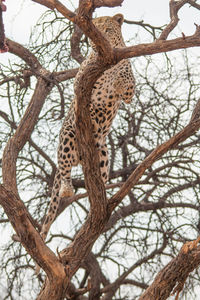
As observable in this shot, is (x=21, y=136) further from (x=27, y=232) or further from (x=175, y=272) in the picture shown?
(x=175, y=272)

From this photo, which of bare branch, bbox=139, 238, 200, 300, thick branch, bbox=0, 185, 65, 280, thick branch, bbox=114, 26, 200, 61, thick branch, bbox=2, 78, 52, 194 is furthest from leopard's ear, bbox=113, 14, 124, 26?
bare branch, bbox=139, 238, 200, 300

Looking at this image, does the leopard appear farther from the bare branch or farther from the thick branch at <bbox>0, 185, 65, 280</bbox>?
the bare branch

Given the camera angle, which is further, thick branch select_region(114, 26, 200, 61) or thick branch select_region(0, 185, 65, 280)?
thick branch select_region(0, 185, 65, 280)

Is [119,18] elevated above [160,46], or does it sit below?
above

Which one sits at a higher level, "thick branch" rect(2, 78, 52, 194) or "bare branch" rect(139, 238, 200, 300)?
"thick branch" rect(2, 78, 52, 194)

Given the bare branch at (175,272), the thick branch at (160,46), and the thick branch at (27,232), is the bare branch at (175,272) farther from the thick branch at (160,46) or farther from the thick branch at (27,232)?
the thick branch at (160,46)

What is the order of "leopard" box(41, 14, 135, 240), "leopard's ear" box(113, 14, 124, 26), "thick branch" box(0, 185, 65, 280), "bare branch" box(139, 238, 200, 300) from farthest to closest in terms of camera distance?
"leopard's ear" box(113, 14, 124, 26) < "leopard" box(41, 14, 135, 240) < "thick branch" box(0, 185, 65, 280) < "bare branch" box(139, 238, 200, 300)

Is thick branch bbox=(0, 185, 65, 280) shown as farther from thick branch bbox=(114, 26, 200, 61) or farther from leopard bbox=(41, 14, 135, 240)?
thick branch bbox=(114, 26, 200, 61)

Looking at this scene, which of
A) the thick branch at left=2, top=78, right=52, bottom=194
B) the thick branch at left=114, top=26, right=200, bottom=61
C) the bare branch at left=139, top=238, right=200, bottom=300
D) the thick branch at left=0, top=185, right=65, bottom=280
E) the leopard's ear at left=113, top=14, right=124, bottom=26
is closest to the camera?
the thick branch at left=114, top=26, right=200, bottom=61

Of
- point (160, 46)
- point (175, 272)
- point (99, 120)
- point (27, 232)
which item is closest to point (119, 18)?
point (99, 120)

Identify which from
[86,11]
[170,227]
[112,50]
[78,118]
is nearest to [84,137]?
[78,118]

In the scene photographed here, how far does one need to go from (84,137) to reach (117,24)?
211 centimetres

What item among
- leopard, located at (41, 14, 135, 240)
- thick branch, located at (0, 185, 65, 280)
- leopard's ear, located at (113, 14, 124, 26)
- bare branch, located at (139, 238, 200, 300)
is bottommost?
bare branch, located at (139, 238, 200, 300)

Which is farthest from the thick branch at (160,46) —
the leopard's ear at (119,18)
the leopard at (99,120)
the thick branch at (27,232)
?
the leopard's ear at (119,18)
